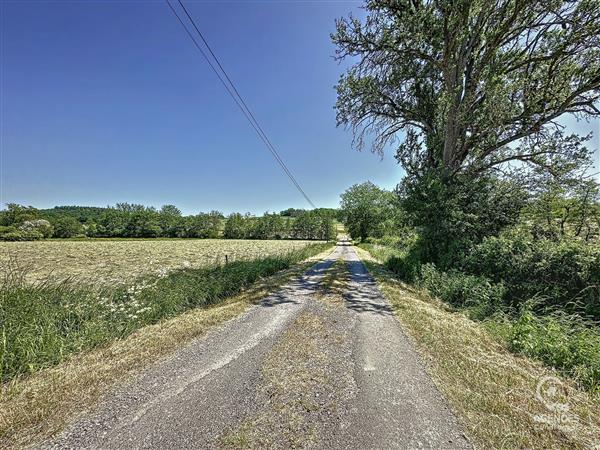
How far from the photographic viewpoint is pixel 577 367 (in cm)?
349

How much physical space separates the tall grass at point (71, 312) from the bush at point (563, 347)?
24.1ft

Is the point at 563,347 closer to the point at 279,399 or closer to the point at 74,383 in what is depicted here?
the point at 279,399

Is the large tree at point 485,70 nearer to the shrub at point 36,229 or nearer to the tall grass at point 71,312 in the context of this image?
the tall grass at point 71,312

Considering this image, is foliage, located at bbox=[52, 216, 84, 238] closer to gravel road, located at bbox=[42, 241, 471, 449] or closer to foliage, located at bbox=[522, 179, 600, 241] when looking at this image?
gravel road, located at bbox=[42, 241, 471, 449]

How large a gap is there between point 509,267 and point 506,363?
5481 millimetres

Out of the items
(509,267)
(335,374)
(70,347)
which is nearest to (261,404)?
(335,374)

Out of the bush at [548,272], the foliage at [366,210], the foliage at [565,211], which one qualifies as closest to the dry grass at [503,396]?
the bush at [548,272]

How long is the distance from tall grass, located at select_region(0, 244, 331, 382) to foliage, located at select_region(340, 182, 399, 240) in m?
43.6

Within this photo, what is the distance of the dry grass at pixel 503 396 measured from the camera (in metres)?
2.29

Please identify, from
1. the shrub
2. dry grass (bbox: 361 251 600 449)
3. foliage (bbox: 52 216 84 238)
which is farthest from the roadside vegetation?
foliage (bbox: 52 216 84 238)

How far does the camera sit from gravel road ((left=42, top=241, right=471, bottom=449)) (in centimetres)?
225

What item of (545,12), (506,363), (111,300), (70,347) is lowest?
(506,363)

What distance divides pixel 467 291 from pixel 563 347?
359 cm

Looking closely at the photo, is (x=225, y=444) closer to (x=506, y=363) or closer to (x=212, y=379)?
(x=212, y=379)
